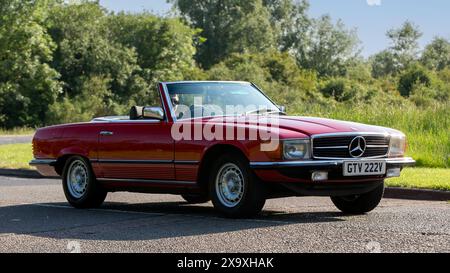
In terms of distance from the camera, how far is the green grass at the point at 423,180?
1269 cm

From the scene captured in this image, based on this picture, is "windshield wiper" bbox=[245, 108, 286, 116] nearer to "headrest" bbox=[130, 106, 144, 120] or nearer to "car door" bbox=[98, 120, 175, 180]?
"car door" bbox=[98, 120, 175, 180]

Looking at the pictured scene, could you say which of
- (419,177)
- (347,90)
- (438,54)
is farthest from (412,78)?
(419,177)

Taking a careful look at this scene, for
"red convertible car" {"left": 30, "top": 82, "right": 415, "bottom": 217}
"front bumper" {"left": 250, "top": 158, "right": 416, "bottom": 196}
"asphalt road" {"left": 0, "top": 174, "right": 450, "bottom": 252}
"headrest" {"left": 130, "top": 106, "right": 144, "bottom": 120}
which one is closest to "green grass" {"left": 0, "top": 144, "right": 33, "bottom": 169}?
"asphalt road" {"left": 0, "top": 174, "right": 450, "bottom": 252}

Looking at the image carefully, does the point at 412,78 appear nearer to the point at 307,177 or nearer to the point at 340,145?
the point at 340,145

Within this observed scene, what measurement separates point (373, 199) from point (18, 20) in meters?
45.0

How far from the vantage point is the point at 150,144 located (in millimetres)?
9922

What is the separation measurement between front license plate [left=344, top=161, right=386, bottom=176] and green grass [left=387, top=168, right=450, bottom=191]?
3703 millimetres

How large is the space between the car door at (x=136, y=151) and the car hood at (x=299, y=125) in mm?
625

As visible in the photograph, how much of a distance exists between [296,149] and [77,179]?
3.67 meters

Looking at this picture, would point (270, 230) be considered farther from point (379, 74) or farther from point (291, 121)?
point (379, 74)

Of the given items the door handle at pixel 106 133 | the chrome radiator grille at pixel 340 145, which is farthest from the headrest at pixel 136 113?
the chrome radiator grille at pixel 340 145

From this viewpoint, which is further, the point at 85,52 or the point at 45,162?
the point at 85,52

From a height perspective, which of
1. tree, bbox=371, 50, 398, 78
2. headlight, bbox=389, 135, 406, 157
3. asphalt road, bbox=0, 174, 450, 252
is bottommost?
asphalt road, bbox=0, 174, 450, 252

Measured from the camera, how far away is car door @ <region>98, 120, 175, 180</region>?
978cm
